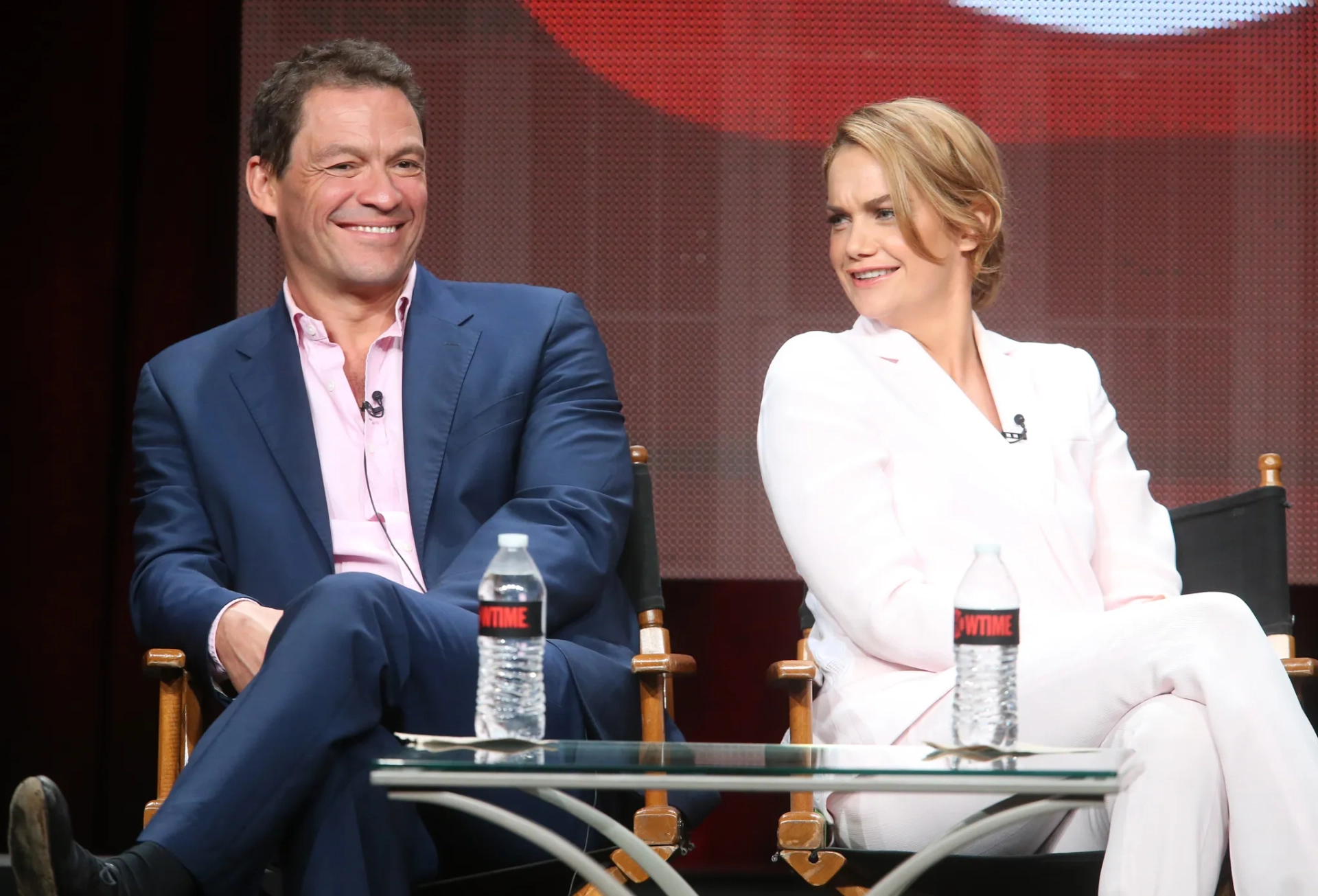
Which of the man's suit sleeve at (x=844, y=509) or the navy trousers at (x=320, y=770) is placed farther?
the man's suit sleeve at (x=844, y=509)

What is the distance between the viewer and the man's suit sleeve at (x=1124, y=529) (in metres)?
2.45

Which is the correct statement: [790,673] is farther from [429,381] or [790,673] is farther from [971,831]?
[429,381]

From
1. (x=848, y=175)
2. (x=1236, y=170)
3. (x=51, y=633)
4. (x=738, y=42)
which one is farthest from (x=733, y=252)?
(x=51, y=633)

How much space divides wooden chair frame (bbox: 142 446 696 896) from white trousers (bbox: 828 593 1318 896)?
40 cm

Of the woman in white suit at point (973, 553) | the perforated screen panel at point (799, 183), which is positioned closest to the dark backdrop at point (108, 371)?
the perforated screen panel at point (799, 183)

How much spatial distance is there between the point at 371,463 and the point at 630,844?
41.1 inches

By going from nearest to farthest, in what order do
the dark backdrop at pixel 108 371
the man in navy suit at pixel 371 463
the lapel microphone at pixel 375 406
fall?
the man in navy suit at pixel 371 463, the lapel microphone at pixel 375 406, the dark backdrop at pixel 108 371

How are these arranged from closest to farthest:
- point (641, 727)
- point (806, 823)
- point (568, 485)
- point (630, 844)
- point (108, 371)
Answer: point (630, 844) < point (806, 823) < point (641, 727) < point (568, 485) < point (108, 371)

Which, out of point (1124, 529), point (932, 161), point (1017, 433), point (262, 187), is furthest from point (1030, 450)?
point (262, 187)

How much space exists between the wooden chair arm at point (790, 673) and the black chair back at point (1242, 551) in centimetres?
78

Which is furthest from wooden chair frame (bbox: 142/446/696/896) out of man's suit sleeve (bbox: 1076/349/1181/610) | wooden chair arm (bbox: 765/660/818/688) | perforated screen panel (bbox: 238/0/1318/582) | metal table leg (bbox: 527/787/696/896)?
perforated screen panel (bbox: 238/0/1318/582)

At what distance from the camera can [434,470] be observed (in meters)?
2.47

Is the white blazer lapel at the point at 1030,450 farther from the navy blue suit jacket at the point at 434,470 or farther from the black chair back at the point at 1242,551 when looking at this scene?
the navy blue suit jacket at the point at 434,470

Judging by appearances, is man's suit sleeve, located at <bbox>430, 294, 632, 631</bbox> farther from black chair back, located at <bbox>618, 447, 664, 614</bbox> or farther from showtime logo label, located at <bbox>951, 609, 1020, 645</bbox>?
showtime logo label, located at <bbox>951, 609, 1020, 645</bbox>
